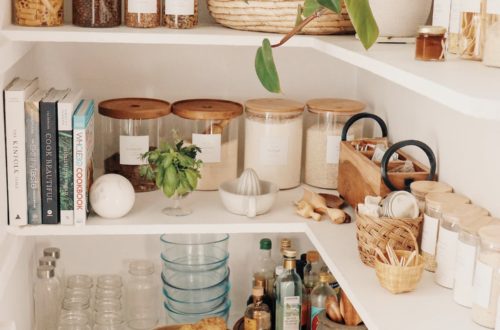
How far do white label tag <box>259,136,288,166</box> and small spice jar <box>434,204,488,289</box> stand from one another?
0.65m

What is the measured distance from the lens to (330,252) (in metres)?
1.75

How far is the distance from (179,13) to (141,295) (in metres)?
0.86

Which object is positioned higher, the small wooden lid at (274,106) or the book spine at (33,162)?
the small wooden lid at (274,106)

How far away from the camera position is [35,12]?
187 centimetres

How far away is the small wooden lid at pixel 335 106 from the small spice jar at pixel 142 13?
1.61 ft

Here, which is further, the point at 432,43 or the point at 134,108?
the point at 134,108

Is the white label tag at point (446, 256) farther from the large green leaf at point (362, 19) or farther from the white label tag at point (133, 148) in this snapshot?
the white label tag at point (133, 148)

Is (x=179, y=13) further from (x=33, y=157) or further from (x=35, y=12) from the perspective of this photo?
(x=33, y=157)

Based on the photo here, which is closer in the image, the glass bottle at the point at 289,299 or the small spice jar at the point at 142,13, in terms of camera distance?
the small spice jar at the point at 142,13

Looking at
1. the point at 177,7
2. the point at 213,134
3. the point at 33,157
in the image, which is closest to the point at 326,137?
the point at 213,134

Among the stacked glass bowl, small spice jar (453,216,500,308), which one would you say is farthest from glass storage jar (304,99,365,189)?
small spice jar (453,216,500,308)

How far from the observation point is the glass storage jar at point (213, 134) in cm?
210

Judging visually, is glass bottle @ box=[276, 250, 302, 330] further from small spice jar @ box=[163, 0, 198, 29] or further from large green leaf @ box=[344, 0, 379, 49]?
large green leaf @ box=[344, 0, 379, 49]

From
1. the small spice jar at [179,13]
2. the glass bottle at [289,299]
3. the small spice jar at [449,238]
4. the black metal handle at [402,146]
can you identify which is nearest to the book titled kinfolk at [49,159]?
the small spice jar at [179,13]
